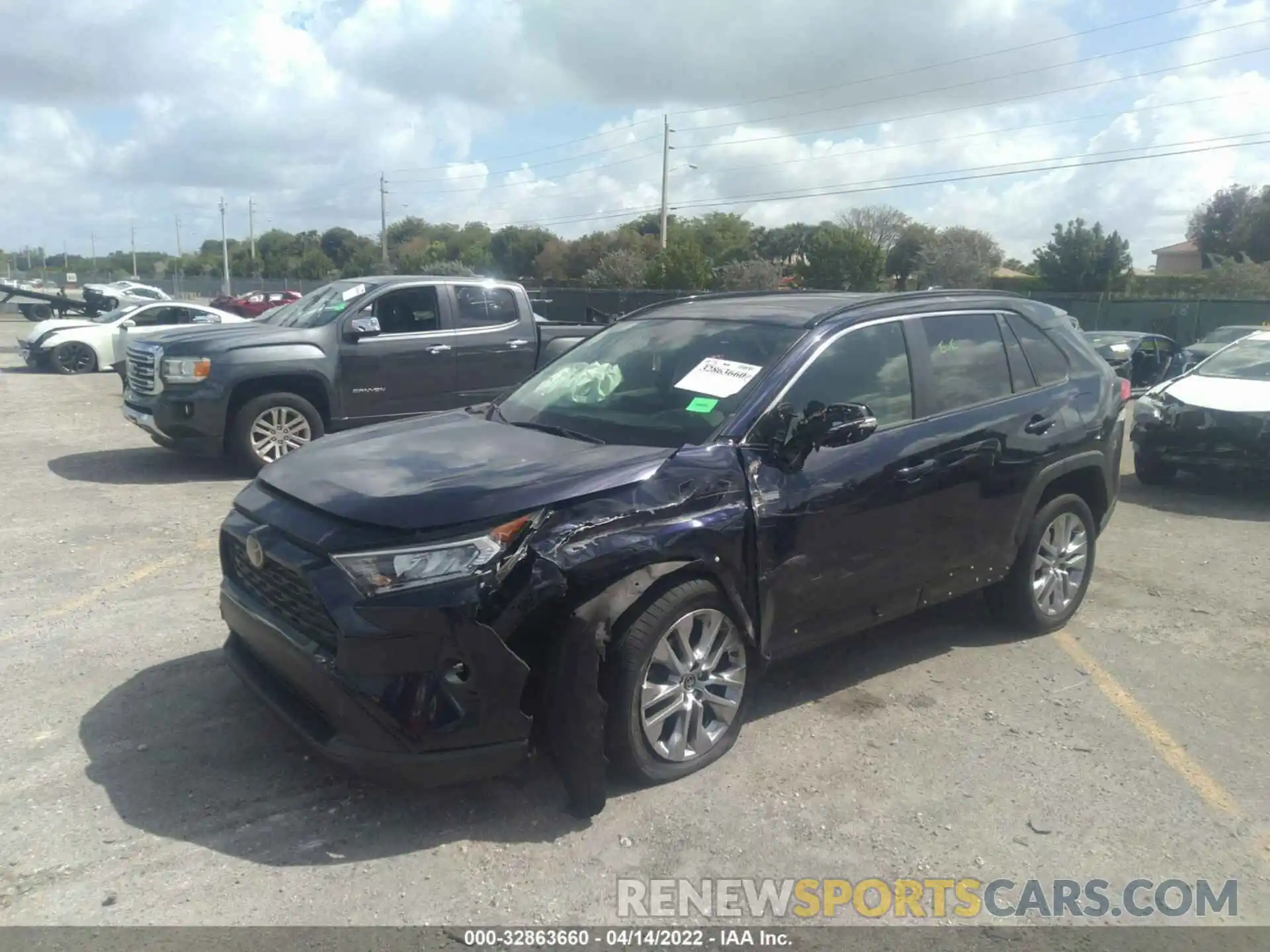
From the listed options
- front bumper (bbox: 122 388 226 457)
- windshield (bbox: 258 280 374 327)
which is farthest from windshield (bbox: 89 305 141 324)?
front bumper (bbox: 122 388 226 457)

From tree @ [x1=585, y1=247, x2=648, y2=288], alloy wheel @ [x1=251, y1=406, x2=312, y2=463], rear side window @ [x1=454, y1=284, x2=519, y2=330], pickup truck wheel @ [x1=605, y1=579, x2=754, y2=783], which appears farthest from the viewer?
tree @ [x1=585, y1=247, x2=648, y2=288]

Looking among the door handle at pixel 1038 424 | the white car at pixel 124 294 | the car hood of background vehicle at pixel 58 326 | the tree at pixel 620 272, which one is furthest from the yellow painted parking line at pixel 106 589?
the tree at pixel 620 272

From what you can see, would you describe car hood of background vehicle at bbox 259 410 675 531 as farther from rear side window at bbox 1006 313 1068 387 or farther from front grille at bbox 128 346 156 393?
front grille at bbox 128 346 156 393

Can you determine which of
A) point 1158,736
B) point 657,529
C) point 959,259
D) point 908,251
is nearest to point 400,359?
point 657,529

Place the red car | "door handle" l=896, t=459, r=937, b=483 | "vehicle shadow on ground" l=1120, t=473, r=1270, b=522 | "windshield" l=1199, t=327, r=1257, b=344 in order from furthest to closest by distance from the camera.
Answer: the red car
"windshield" l=1199, t=327, r=1257, b=344
"vehicle shadow on ground" l=1120, t=473, r=1270, b=522
"door handle" l=896, t=459, r=937, b=483

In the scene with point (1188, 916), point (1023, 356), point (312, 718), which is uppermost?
point (1023, 356)

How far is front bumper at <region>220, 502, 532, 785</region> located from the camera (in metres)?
3.31

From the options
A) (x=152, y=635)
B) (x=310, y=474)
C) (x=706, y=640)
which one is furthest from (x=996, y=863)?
(x=152, y=635)

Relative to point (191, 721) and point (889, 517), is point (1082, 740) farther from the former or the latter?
point (191, 721)

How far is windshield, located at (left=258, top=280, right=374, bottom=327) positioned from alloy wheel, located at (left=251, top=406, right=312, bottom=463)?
0.95 m

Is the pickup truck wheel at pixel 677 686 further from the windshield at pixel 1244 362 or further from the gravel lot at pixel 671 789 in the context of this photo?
the windshield at pixel 1244 362

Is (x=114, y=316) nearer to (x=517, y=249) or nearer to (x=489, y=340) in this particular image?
(x=489, y=340)

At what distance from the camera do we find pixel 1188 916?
127 inches

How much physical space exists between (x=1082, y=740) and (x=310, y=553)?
3.30 metres
